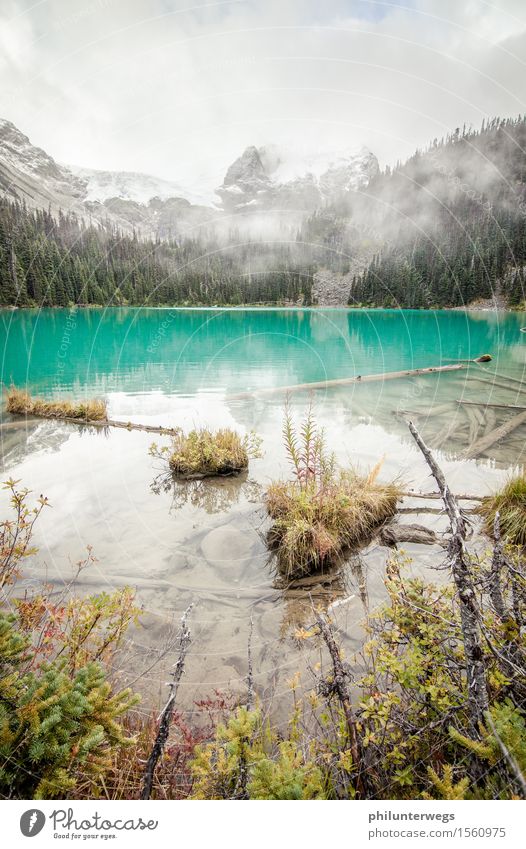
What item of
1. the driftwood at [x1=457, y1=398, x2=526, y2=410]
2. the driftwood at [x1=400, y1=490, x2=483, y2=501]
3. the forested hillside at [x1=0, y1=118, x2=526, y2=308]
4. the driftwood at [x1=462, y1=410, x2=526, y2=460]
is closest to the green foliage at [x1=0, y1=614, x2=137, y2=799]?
the driftwood at [x1=400, y1=490, x2=483, y2=501]

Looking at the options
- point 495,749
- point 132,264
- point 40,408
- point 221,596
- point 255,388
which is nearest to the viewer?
point 495,749

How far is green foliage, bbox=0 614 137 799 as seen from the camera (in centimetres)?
161

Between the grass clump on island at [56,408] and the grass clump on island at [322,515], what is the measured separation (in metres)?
8.09

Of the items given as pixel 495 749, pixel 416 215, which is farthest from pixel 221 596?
pixel 416 215

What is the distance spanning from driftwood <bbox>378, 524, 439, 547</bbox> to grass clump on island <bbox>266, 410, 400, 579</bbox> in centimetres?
25

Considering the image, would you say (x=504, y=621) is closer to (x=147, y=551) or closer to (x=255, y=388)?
(x=147, y=551)

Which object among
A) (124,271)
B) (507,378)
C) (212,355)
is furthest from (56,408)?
(124,271)

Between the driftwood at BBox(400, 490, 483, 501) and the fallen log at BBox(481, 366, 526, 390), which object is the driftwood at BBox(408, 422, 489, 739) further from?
the fallen log at BBox(481, 366, 526, 390)

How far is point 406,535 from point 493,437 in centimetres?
688

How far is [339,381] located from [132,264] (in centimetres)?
11859

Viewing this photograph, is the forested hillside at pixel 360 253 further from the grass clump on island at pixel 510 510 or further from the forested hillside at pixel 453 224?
the grass clump on island at pixel 510 510

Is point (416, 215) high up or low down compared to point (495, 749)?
up

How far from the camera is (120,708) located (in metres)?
1.94

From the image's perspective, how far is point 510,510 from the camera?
18.9 ft
